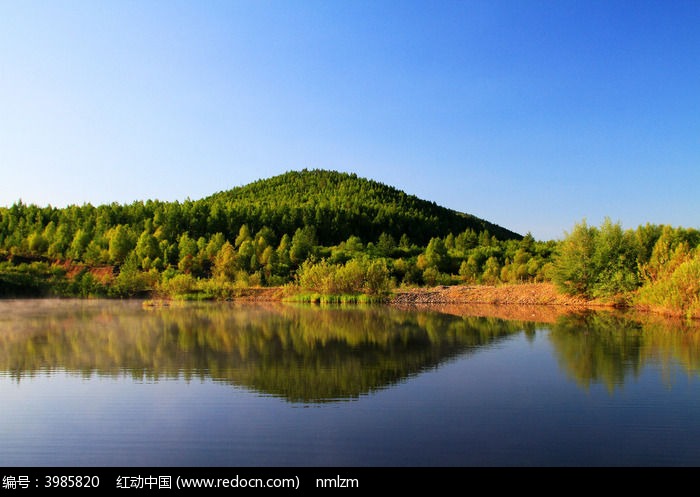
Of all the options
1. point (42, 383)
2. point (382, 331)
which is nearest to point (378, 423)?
point (42, 383)

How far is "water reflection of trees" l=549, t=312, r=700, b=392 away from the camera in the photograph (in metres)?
11.9

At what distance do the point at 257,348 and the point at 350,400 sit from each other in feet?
22.2

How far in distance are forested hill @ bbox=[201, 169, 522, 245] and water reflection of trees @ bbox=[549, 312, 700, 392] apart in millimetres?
67040

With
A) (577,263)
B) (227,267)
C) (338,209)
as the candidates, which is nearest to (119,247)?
(227,267)

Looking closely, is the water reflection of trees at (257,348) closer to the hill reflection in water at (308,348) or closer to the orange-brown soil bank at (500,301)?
the hill reflection in water at (308,348)

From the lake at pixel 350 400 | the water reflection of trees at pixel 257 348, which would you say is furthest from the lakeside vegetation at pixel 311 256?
the lake at pixel 350 400

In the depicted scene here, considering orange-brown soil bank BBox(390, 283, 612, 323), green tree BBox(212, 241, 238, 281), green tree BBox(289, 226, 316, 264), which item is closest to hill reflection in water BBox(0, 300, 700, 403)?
orange-brown soil bank BBox(390, 283, 612, 323)

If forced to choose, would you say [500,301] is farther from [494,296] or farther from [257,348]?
[257,348]

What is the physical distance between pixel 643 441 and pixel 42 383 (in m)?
10.7

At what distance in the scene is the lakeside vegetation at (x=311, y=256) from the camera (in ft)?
98.5

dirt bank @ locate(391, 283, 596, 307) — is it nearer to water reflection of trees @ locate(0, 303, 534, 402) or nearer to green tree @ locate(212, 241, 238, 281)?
water reflection of trees @ locate(0, 303, 534, 402)

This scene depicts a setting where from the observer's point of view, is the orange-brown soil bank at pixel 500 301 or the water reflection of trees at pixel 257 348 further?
the orange-brown soil bank at pixel 500 301

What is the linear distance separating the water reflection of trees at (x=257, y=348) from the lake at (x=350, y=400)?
0.08 meters

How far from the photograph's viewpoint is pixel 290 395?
32.3 feet
